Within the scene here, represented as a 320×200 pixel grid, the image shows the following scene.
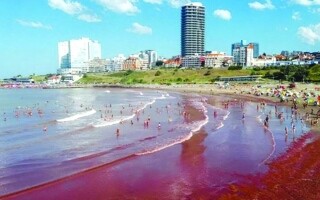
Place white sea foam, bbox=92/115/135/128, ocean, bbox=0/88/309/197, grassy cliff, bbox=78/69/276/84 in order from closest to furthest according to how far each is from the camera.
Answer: ocean, bbox=0/88/309/197, white sea foam, bbox=92/115/135/128, grassy cliff, bbox=78/69/276/84

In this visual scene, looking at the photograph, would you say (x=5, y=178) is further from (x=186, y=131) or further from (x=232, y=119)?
(x=232, y=119)

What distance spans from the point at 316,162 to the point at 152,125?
2220 centimetres

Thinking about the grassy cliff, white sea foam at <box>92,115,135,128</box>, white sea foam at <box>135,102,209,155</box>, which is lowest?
white sea foam at <box>92,115,135,128</box>

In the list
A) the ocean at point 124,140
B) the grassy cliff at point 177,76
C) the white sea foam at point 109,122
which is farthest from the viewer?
the grassy cliff at point 177,76

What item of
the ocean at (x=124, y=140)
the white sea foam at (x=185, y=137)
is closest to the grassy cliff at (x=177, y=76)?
the ocean at (x=124, y=140)

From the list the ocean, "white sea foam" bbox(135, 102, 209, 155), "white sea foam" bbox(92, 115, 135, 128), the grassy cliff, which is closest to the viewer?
the ocean

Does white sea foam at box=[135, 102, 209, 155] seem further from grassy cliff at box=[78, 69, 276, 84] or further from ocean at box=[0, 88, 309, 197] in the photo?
grassy cliff at box=[78, 69, 276, 84]

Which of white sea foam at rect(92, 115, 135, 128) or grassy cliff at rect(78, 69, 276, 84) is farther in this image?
grassy cliff at rect(78, 69, 276, 84)

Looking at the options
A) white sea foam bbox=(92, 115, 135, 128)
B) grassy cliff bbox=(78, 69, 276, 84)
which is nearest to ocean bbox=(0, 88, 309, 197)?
white sea foam bbox=(92, 115, 135, 128)

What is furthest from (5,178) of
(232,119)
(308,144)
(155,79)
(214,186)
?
(155,79)

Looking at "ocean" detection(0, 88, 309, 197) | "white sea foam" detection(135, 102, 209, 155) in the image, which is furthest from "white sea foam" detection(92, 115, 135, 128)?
"white sea foam" detection(135, 102, 209, 155)

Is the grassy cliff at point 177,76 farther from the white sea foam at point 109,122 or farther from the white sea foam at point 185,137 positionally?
the white sea foam at point 185,137

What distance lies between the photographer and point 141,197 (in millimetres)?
20250

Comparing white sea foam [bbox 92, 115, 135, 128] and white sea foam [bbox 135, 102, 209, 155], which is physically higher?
white sea foam [bbox 135, 102, 209, 155]
